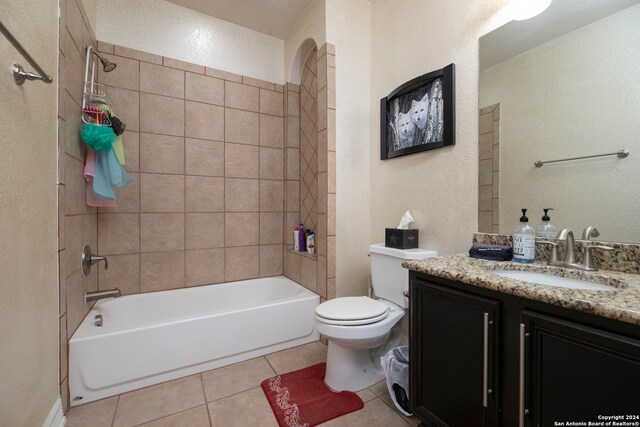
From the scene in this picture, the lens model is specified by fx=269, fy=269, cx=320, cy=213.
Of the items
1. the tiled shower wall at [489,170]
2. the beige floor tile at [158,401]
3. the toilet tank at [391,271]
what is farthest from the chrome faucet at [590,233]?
the beige floor tile at [158,401]

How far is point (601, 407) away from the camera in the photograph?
0.65 m

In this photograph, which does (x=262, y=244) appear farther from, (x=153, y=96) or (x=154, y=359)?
(x=153, y=96)

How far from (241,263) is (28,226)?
156 centimetres

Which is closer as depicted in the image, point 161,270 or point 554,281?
point 554,281

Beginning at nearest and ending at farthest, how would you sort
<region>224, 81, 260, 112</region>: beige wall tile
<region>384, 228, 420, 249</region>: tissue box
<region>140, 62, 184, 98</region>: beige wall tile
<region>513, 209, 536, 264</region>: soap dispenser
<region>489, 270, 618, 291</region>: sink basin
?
<region>489, 270, 618, 291</region>: sink basin < <region>513, 209, 536, 264</region>: soap dispenser < <region>384, 228, 420, 249</region>: tissue box < <region>140, 62, 184, 98</region>: beige wall tile < <region>224, 81, 260, 112</region>: beige wall tile

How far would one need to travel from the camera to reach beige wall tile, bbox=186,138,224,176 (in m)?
2.26

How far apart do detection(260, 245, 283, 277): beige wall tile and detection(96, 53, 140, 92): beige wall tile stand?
1675 mm

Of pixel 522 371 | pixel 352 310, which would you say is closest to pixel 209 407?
→ pixel 352 310

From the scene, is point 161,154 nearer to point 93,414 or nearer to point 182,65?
point 182,65

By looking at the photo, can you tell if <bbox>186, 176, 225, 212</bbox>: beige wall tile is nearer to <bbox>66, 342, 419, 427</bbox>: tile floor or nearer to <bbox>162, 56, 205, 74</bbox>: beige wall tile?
<bbox>162, 56, 205, 74</bbox>: beige wall tile

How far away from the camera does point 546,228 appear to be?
118cm

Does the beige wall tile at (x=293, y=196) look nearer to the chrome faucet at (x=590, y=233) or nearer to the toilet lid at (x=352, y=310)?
the toilet lid at (x=352, y=310)

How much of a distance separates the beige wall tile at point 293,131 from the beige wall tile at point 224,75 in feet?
1.83

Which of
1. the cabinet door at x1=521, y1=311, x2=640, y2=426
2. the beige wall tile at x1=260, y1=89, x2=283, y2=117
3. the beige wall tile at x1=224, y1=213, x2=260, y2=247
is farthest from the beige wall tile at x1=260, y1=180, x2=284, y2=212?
the cabinet door at x1=521, y1=311, x2=640, y2=426
